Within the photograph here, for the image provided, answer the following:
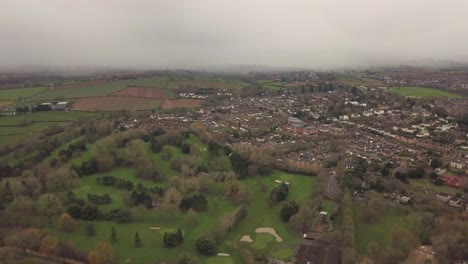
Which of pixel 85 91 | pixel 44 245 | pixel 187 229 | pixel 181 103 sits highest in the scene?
pixel 85 91

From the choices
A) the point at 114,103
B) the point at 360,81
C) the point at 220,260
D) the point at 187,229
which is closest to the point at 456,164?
the point at 220,260

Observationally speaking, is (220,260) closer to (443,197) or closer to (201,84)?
(443,197)

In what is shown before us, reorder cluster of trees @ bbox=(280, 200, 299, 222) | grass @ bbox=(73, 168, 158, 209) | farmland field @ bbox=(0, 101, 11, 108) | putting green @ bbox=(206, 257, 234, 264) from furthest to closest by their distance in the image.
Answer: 1. farmland field @ bbox=(0, 101, 11, 108)
2. grass @ bbox=(73, 168, 158, 209)
3. cluster of trees @ bbox=(280, 200, 299, 222)
4. putting green @ bbox=(206, 257, 234, 264)

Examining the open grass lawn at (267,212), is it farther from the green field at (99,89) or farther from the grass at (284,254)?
the green field at (99,89)

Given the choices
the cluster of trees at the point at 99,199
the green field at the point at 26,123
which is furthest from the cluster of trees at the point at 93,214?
the green field at the point at 26,123

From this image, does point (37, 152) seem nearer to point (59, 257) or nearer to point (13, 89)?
point (59, 257)

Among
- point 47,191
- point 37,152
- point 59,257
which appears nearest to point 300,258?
point 59,257

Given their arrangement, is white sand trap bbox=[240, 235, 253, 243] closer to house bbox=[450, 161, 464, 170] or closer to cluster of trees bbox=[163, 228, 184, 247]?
cluster of trees bbox=[163, 228, 184, 247]

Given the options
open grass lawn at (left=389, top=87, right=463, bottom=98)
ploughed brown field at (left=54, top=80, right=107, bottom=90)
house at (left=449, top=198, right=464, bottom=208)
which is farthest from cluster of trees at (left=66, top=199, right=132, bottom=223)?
open grass lawn at (left=389, top=87, right=463, bottom=98)
